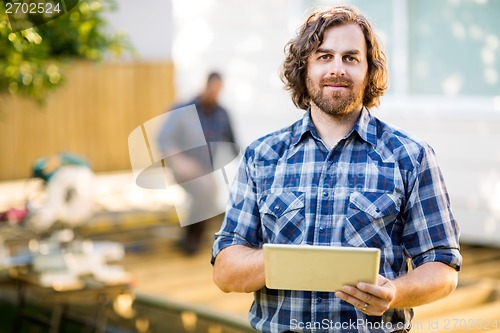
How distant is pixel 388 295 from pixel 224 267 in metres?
0.47

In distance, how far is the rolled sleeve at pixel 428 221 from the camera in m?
2.23

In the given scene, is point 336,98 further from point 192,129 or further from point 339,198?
point 192,129

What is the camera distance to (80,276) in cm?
546

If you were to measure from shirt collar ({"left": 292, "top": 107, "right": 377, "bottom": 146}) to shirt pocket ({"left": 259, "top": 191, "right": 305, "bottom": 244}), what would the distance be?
0.16 metres

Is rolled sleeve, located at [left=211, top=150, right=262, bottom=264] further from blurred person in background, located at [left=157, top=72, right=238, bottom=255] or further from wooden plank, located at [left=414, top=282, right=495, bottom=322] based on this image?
blurred person in background, located at [left=157, top=72, right=238, bottom=255]

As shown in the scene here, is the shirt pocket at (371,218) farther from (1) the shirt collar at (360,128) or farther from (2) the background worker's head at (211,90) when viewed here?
(2) the background worker's head at (211,90)

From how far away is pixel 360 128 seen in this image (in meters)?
2.29

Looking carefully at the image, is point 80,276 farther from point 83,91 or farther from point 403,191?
point 83,91

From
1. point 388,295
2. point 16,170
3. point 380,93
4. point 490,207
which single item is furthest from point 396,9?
point 16,170

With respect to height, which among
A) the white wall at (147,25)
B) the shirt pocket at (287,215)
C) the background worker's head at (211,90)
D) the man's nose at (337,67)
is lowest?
the shirt pocket at (287,215)

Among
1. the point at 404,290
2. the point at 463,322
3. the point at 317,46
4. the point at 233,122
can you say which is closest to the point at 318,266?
the point at 404,290

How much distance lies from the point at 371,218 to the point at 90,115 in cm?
1348

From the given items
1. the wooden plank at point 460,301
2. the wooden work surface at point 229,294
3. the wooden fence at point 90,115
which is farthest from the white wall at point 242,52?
the wooden fence at point 90,115

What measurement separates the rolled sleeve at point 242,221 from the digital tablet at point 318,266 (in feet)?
0.86
